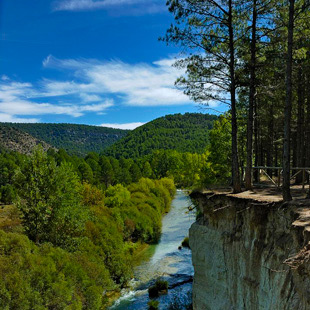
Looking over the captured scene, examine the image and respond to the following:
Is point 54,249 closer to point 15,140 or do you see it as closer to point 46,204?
point 46,204

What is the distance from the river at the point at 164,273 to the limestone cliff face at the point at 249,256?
27.1ft

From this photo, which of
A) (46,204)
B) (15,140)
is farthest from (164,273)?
(15,140)

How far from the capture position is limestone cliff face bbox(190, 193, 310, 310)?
25.7 ft

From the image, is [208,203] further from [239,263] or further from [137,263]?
[137,263]

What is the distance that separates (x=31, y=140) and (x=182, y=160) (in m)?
134

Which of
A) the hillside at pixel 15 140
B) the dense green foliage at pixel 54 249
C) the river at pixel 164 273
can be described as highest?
the hillside at pixel 15 140

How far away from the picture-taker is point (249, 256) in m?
11.5

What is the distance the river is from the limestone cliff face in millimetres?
8270

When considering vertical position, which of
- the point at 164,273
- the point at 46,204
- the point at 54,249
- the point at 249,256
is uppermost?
the point at 46,204

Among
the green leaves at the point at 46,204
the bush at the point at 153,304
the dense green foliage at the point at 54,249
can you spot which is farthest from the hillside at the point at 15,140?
the bush at the point at 153,304

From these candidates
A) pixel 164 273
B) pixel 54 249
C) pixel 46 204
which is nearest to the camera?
pixel 54 249

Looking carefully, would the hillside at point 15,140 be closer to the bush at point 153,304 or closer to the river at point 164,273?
the river at point 164,273

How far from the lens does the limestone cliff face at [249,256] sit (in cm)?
783

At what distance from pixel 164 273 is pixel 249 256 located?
58.7 ft
